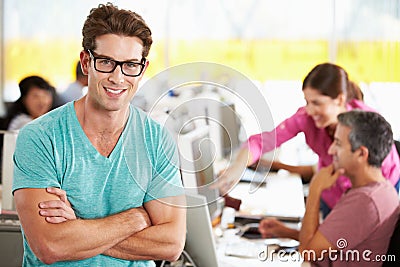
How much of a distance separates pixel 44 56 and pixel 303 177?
2195mm

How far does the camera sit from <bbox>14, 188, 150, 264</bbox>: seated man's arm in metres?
1.21

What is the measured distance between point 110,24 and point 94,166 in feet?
0.95

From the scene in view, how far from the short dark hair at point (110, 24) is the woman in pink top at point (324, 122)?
0.79m

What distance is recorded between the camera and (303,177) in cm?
274

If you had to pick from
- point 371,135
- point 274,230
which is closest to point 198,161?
point 274,230

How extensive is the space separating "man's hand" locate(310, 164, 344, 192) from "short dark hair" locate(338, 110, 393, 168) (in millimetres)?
138

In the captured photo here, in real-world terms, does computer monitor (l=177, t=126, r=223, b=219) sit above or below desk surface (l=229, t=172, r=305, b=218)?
above

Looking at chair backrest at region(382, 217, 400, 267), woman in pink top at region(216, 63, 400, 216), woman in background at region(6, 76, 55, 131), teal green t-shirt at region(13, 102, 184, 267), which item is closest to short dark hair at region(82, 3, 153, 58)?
teal green t-shirt at region(13, 102, 184, 267)

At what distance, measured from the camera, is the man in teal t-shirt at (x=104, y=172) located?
47.8 inches

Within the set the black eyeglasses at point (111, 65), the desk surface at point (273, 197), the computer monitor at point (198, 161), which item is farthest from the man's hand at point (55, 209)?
the desk surface at point (273, 197)

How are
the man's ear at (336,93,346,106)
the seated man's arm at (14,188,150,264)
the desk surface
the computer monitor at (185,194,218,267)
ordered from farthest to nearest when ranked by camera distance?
the man's ear at (336,93,346,106) → the desk surface → the computer monitor at (185,194,218,267) → the seated man's arm at (14,188,150,264)

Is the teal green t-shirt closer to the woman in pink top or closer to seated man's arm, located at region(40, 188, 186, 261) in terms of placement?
seated man's arm, located at region(40, 188, 186, 261)

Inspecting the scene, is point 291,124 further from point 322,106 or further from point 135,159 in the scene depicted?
point 135,159

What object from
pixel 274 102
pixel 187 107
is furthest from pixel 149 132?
pixel 274 102
